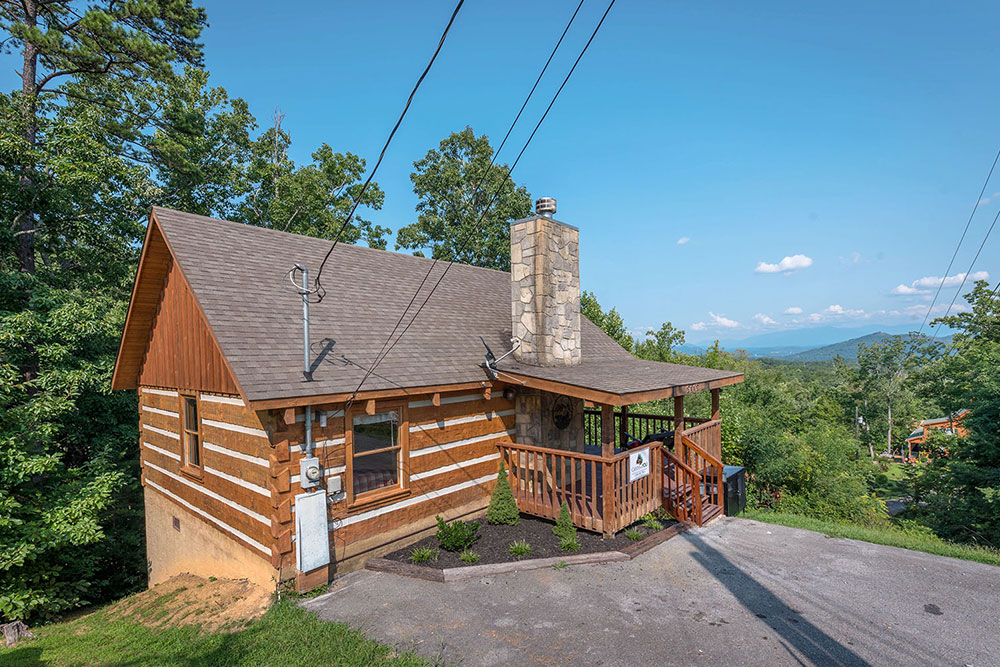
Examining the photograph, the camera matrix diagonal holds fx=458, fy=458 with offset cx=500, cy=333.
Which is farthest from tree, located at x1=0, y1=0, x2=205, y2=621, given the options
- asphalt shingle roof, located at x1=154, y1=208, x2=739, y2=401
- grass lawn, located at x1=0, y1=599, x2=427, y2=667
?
asphalt shingle roof, located at x1=154, y1=208, x2=739, y2=401

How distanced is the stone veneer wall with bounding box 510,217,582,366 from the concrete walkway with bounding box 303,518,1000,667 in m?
4.37

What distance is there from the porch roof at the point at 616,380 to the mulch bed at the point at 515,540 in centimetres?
245

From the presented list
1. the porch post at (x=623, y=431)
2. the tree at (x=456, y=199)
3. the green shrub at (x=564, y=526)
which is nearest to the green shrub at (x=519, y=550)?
the green shrub at (x=564, y=526)

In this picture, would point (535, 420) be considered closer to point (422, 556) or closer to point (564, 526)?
point (564, 526)

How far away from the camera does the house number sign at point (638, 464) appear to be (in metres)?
8.20

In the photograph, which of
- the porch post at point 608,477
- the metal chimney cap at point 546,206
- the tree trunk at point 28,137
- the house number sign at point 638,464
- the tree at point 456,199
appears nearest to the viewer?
the porch post at point 608,477

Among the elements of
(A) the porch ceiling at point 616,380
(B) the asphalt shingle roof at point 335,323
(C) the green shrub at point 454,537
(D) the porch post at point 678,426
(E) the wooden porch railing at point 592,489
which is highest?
(B) the asphalt shingle roof at point 335,323

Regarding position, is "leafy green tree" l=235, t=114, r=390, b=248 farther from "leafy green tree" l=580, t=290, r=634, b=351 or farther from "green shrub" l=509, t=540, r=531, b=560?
"green shrub" l=509, t=540, r=531, b=560

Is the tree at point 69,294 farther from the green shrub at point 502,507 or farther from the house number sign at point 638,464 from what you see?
the house number sign at point 638,464

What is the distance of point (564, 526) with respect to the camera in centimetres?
790

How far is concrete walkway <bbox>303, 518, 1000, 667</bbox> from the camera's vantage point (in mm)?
4902

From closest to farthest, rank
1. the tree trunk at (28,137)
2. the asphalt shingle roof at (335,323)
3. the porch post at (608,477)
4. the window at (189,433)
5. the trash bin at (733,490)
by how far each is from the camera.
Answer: the asphalt shingle roof at (335,323), the porch post at (608,477), the window at (189,433), the trash bin at (733,490), the tree trunk at (28,137)

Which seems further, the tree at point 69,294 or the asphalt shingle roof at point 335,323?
the tree at point 69,294

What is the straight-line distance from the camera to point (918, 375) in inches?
1387
